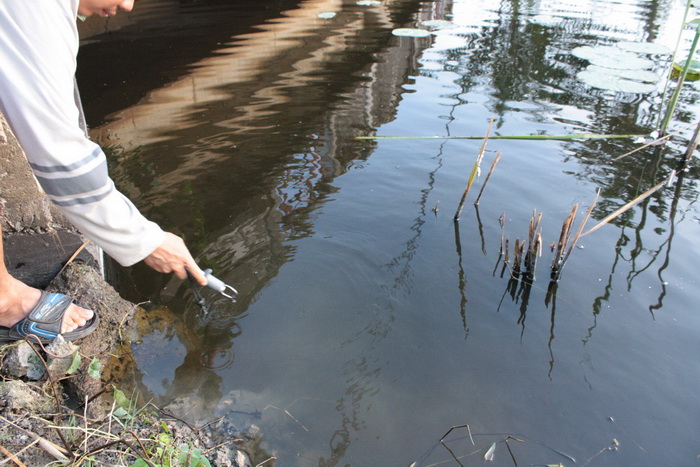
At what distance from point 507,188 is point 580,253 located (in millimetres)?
854

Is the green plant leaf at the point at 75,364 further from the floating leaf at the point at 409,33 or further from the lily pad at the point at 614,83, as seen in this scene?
the floating leaf at the point at 409,33

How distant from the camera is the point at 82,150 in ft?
4.96

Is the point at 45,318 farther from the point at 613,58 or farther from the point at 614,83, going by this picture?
the point at 613,58

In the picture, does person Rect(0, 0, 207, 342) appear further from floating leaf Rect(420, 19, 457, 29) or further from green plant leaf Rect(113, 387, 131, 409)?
floating leaf Rect(420, 19, 457, 29)

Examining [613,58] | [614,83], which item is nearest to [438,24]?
[613,58]

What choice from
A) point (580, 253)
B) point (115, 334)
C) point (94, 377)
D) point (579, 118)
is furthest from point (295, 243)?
point (579, 118)

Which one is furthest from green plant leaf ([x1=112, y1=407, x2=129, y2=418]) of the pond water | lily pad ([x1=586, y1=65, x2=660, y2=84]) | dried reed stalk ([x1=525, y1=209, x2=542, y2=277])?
lily pad ([x1=586, y1=65, x2=660, y2=84])

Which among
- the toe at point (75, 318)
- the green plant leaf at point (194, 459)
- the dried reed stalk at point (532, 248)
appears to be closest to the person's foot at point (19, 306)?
the toe at point (75, 318)

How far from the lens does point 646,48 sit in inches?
255

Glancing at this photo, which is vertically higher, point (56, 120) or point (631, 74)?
point (56, 120)

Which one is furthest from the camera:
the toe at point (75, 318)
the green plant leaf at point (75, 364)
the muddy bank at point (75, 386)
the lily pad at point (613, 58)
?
the lily pad at point (613, 58)

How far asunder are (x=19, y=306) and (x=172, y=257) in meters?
0.82

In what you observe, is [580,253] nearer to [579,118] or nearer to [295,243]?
[295,243]

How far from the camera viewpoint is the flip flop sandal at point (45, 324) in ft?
6.64
